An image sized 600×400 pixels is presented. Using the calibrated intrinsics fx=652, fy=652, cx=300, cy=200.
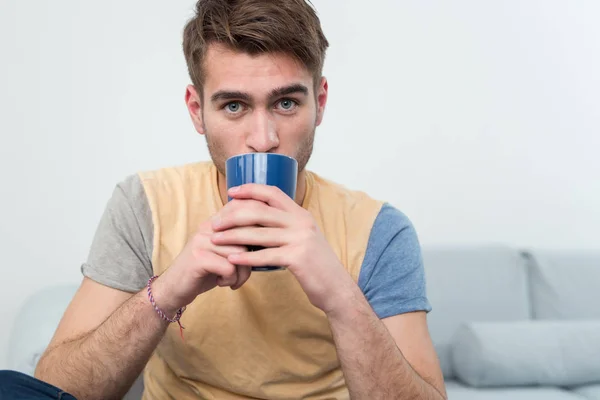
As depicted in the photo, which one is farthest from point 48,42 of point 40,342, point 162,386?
point 162,386

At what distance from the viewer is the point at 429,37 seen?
276 centimetres

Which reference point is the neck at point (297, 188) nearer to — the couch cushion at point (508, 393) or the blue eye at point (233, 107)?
the blue eye at point (233, 107)

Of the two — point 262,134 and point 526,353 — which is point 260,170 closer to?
point 262,134

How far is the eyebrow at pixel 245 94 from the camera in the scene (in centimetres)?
124

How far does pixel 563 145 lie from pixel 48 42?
2.18m

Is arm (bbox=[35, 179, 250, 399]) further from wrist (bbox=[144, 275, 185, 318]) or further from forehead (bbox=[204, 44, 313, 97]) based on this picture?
forehead (bbox=[204, 44, 313, 97])

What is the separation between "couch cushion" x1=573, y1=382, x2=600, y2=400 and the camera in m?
2.24

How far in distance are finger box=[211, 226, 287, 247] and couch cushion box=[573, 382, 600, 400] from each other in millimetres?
1740

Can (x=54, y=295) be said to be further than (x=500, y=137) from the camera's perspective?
No

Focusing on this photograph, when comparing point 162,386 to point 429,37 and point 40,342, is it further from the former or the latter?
point 429,37

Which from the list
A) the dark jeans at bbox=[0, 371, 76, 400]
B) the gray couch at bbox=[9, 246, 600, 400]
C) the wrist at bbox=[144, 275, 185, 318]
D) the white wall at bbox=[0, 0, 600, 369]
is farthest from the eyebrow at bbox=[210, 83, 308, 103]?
the white wall at bbox=[0, 0, 600, 369]

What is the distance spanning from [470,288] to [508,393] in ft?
1.38

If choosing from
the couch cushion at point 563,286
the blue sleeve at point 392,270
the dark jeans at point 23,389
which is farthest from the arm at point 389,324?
the couch cushion at point 563,286

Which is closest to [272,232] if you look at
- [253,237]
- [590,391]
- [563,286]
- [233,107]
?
[253,237]
